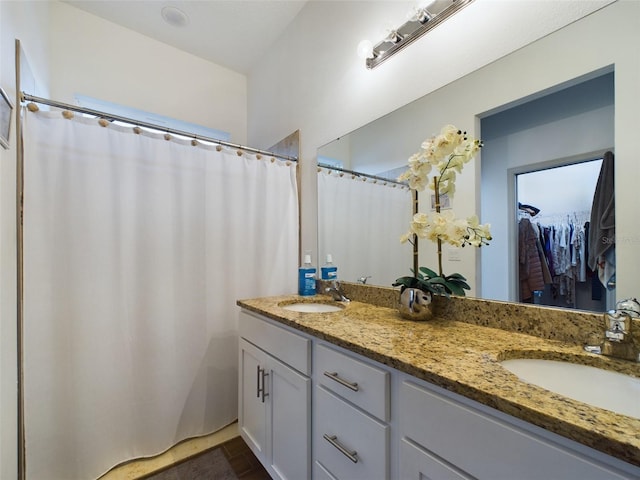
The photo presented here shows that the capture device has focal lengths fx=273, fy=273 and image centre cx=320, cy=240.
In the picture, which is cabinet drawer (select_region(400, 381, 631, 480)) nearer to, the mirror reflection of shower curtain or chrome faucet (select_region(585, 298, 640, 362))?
chrome faucet (select_region(585, 298, 640, 362))

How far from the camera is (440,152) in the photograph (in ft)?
3.38

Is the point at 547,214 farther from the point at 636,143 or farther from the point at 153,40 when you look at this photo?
the point at 153,40

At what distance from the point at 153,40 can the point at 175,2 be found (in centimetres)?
46

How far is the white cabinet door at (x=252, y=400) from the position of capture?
4.19 feet

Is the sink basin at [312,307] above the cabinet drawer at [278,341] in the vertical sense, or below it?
above

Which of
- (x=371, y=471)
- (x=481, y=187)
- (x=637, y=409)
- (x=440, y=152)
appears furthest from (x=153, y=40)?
(x=637, y=409)

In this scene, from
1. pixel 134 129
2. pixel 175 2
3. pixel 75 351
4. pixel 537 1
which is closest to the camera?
pixel 537 1

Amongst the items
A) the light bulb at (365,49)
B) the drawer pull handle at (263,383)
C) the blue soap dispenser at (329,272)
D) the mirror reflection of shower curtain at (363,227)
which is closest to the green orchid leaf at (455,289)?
the mirror reflection of shower curtain at (363,227)

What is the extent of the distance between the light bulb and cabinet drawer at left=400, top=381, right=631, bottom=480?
1481 millimetres

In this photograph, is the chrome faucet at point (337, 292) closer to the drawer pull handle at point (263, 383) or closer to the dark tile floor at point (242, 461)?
the drawer pull handle at point (263, 383)

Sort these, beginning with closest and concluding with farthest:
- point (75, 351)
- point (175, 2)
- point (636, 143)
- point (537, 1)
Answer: point (636, 143) < point (537, 1) < point (75, 351) < point (175, 2)

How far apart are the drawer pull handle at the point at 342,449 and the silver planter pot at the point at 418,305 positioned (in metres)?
0.48

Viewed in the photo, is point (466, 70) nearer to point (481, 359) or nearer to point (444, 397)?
point (481, 359)

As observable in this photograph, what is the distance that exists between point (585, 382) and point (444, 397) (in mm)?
374
